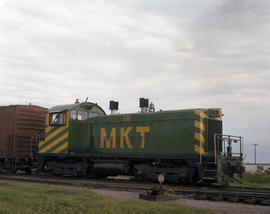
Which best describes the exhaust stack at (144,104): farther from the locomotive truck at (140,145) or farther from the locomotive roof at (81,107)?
the locomotive roof at (81,107)

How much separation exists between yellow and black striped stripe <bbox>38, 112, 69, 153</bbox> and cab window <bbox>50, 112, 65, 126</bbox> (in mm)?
187

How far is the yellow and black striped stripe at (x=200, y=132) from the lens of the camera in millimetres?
12102

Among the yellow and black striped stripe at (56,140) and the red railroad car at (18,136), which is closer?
the yellow and black striped stripe at (56,140)

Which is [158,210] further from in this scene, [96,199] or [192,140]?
[192,140]

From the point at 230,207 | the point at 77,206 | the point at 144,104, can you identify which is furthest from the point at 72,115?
the point at 230,207

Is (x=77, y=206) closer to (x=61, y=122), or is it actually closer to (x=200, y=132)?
(x=200, y=132)

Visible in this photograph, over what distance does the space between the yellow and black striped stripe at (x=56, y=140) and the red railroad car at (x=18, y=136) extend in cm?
132

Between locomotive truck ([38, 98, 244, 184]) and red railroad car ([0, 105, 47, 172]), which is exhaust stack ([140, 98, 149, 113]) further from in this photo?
red railroad car ([0, 105, 47, 172])

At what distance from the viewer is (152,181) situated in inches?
525

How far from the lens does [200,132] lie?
12.2 meters

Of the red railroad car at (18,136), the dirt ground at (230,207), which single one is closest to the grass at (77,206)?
the dirt ground at (230,207)

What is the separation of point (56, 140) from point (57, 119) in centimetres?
98

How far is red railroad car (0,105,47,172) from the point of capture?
17.0m

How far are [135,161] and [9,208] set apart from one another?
768cm
